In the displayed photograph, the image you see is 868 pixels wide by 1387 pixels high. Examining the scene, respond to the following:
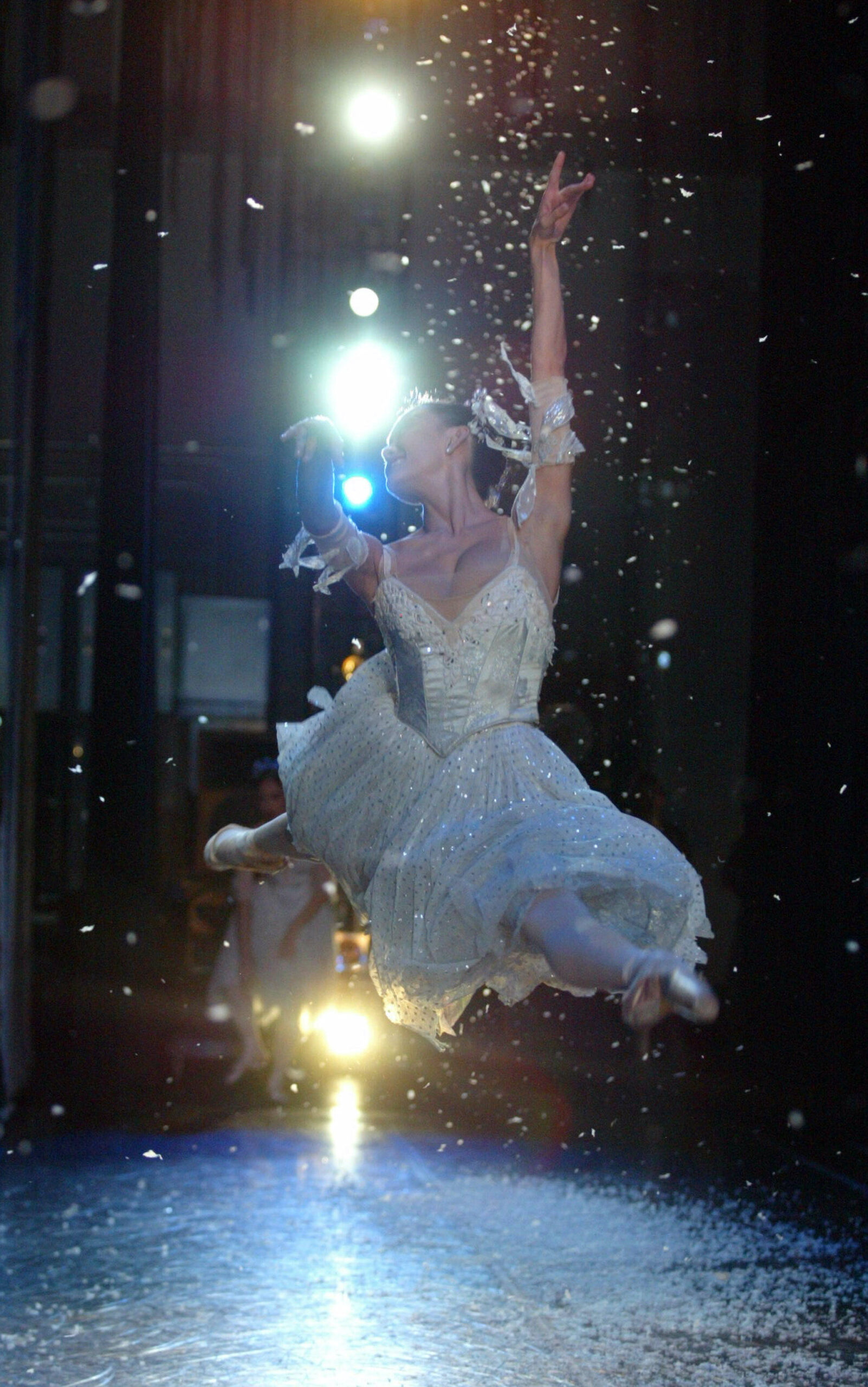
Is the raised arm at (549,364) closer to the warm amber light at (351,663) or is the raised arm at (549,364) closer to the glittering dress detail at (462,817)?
the glittering dress detail at (462,817)

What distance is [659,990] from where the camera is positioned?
2.03 meters

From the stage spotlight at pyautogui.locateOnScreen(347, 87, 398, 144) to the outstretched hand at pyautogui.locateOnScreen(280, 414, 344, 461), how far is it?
3349mm

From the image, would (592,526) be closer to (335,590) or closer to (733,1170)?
(335,590)

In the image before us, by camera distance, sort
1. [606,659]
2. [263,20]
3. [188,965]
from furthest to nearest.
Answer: [188,965], [263,20], [606,659]

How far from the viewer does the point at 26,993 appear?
6.42m

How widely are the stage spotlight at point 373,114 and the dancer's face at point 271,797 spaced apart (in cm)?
230

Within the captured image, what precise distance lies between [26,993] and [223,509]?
2.97 meters

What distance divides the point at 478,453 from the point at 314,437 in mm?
411

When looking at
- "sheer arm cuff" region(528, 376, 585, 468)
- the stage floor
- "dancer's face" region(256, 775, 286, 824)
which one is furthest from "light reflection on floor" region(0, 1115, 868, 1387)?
"sheer arm cuff" region(528, 376, 585, 468)

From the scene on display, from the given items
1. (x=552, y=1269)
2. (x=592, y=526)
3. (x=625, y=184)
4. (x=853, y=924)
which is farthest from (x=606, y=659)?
(x=552, y=1269)

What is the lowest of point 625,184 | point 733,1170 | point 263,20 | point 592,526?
point 733,1170

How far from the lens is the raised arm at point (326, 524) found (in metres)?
2.55

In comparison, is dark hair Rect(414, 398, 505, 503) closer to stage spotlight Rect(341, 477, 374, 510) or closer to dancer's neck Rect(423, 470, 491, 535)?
dancer's neck Rect(423, 470, 491, 535)

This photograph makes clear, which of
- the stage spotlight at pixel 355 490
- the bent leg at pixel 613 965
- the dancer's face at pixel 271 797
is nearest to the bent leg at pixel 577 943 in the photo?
the bent leg at pixel 613 965
